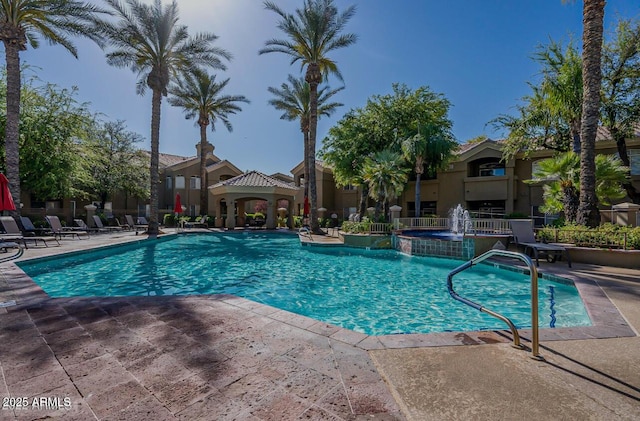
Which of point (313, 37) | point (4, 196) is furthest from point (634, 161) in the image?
point (4, 196)

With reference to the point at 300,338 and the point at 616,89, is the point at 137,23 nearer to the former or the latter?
the point at 300,338

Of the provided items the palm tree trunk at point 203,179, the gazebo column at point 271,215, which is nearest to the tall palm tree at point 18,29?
the palm tree trunk at point 203,179

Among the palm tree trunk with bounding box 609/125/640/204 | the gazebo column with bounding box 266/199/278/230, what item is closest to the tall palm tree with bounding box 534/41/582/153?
the palm tree trunk with bounding box 609/125/640/204

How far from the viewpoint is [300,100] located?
26688 mm

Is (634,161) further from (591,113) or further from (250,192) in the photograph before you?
(250,192)

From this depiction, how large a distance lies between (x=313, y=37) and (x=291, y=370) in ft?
68.1

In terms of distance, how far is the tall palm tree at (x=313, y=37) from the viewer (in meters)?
18.8

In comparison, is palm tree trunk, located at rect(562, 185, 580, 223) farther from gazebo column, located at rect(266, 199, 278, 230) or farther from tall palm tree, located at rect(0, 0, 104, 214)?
tall palm tree, located at rect(0, 0, 104, 214)

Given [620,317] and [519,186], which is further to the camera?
[519,186]

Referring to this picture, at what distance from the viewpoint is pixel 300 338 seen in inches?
140

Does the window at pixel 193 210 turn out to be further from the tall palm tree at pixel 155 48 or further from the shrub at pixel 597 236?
the shrub at pixel 597 236

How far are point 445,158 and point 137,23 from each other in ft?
71.8

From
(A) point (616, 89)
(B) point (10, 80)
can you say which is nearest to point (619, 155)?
(A) point (616, 89)

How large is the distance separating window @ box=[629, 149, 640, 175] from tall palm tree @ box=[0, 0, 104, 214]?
1254 inches
